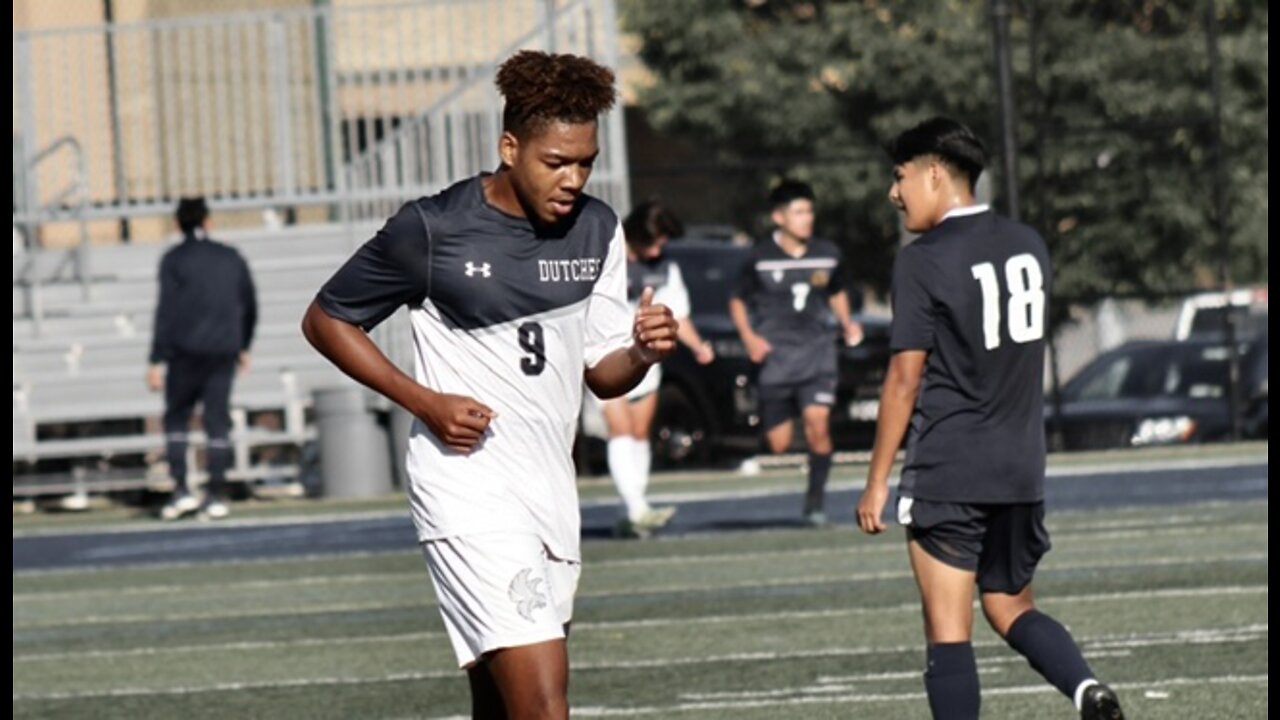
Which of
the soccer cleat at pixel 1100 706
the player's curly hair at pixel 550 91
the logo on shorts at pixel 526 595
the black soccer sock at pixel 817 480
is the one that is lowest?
the black soccer sock at pixel 817 480

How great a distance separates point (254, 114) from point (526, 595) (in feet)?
68.7

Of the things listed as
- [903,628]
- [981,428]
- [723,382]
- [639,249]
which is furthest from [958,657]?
[723,382]

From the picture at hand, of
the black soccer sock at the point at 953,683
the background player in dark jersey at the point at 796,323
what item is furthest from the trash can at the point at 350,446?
the black soccer sock at the point at 953,683

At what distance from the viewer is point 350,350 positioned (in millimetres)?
7105

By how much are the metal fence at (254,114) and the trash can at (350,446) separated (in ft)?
8.11

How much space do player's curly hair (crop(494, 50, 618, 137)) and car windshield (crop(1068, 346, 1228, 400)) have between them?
62.5 feet

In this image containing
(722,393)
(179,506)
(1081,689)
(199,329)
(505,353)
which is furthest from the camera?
(722,393)

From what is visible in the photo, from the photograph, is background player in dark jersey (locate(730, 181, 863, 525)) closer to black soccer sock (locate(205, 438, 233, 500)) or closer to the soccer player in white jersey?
black soccer sock (locate(205, 438, 233, 500))

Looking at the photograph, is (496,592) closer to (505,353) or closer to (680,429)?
(505,353)

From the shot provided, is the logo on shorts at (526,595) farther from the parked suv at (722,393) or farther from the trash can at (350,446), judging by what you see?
the parked suv at (722,393)

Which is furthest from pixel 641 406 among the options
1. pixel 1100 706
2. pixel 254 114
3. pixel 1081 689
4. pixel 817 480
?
pixel 254 114

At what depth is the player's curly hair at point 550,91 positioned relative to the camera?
6855mm

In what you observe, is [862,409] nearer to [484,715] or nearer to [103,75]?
[103,75]

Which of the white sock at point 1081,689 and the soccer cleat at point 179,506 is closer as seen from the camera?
the white sock at point 1081,689
